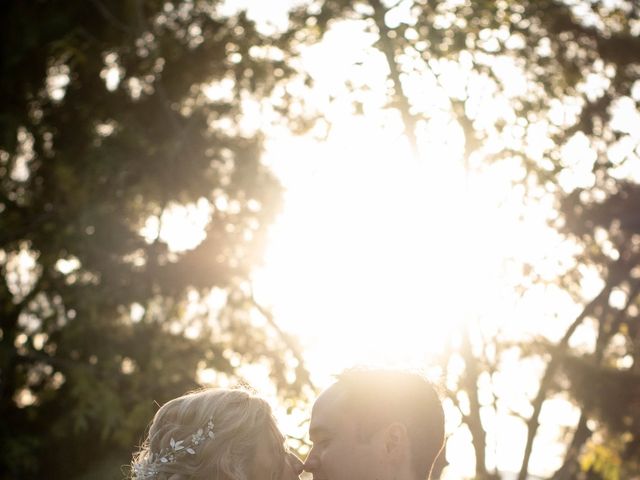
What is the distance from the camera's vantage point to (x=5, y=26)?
44.2 ft

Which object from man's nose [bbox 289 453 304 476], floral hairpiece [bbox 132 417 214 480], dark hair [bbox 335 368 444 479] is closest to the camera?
floral hairpiece [bbox 132 417 214 480]

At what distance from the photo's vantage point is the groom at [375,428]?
4.53 m

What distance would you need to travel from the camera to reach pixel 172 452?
4520mm

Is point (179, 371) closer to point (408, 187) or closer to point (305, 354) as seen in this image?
point (305, 354)

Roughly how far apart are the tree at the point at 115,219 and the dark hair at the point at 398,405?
6.82m

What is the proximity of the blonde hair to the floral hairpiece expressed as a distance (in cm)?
2

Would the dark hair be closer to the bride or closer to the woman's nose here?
the woman's nose

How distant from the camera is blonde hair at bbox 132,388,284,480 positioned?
14.8 ft

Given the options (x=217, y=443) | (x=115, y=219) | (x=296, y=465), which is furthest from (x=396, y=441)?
(x=115, y=219)

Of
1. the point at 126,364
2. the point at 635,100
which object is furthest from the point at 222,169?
the point at 635,100

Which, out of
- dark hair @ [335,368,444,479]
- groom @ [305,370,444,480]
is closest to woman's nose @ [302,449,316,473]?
groom @ [305,370,444,480]

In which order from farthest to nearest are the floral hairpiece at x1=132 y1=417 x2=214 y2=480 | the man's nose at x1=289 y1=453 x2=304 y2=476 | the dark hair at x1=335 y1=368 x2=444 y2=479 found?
the man's nose at x1=289 y1=453 x2=304 y2=476 → the dark hair at x1=335 y1=368 x2=444 y2=479 → the floral hairpiece at x1=132 y1=417 x2=214 y2=480

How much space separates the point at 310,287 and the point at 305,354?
3.15 ft

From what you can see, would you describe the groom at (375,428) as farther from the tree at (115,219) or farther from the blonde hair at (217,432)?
the tree at (115,219)
